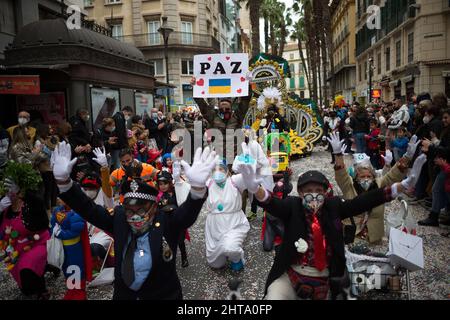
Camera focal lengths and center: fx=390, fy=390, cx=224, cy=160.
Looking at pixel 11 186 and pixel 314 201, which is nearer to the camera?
pixel 314 201

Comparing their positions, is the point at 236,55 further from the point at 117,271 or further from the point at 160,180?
the point at 117,271

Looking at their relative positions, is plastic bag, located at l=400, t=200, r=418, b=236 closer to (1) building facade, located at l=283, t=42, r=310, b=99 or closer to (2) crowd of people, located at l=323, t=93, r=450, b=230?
(2) crowd of people, located at l=323, t=93, r=450, b=230

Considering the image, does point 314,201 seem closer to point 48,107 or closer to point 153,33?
point 48,107

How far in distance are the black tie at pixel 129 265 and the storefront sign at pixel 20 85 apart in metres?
7.33

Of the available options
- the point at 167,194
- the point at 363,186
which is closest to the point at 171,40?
the point at 167,194

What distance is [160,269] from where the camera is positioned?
2.84 metres

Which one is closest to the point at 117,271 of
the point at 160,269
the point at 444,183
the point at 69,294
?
the point at 160,269

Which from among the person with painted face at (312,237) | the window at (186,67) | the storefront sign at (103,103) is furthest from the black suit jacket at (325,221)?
the window at (186,67)

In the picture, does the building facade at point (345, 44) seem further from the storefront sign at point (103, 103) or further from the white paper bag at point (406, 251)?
the white paper bag at point (406, 251)

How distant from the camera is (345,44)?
47.7 m

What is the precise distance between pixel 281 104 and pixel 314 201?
33.4 ft

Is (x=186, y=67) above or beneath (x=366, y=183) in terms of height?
above

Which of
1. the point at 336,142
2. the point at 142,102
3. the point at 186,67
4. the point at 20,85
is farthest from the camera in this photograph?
the point at 186,67

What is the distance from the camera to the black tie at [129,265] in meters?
2.76
